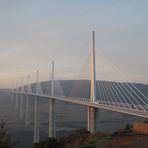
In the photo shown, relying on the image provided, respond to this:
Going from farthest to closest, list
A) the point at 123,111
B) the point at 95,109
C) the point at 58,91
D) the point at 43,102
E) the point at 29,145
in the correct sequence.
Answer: the point at 43,102, the point at 58,91, the point at 29,145, the point at 95,109, the point at 123,111

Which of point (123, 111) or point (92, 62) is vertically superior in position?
point (92, 62)

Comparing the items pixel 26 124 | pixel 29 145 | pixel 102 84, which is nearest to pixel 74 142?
pixel 102 84

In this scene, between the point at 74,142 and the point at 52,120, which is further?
the point at 52,120

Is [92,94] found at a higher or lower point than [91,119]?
higher

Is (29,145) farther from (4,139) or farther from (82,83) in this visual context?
(4,139)

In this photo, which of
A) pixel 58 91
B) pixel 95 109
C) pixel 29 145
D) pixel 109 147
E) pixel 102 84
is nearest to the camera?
pixel 109 147

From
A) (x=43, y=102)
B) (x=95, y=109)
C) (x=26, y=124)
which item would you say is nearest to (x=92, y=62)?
(x=95, y=109)

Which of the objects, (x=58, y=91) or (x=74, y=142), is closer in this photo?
(x=74, y=142)

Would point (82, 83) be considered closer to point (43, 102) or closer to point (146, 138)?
point (146, 138)

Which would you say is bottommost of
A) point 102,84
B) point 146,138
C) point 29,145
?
point 29,145
